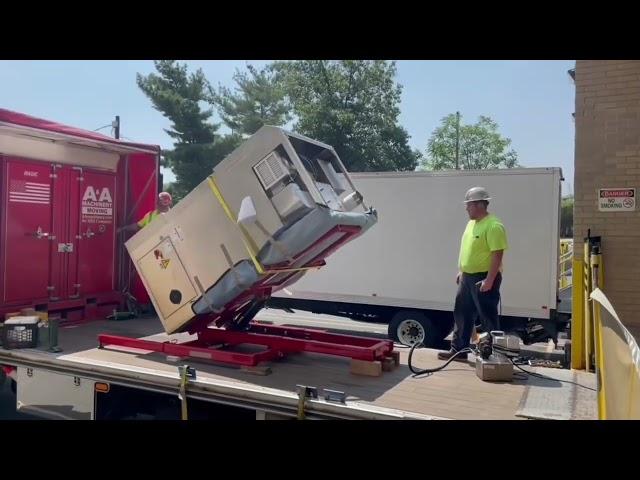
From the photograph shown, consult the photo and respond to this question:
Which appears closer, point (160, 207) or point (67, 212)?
point (67, 212)

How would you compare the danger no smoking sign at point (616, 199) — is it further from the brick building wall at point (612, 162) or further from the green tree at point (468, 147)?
the green tree at point (468, 147)

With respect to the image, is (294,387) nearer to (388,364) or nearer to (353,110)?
(388,364)

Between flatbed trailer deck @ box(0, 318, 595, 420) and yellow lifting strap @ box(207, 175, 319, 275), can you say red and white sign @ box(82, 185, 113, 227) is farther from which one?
yellow lifting strap @ box(207, 175, 319, 275)

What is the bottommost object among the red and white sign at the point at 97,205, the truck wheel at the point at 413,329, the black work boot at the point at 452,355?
the truck wheel at the point at 413,329

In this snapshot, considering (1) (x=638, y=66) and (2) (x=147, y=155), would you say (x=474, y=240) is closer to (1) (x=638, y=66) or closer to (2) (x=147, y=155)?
(1) (x=638, y=66)

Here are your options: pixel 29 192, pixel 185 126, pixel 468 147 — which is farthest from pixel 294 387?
pixel 468 147

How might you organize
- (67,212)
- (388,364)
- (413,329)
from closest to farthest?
1. (388,364)
2. (67,212)
3. (413,329)

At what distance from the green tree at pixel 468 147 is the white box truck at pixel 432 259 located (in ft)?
104

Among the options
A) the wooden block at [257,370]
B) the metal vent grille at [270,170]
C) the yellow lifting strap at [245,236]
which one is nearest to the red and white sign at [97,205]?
the yellow lifting strap at [245,236]

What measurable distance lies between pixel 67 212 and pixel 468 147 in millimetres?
38522

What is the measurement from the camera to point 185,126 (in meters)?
28.2

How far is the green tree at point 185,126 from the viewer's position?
27.8 m

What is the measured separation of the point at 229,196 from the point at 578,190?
367cm

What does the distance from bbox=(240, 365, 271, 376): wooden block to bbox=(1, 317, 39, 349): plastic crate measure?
1.95 meters
